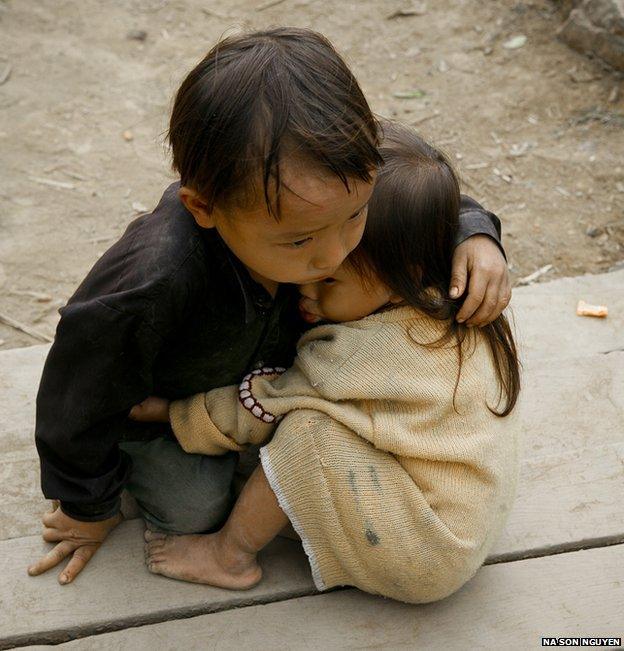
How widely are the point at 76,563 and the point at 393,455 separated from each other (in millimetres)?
744

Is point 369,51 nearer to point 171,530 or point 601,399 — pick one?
point 601,399

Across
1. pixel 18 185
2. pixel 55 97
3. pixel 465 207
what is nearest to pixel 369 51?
pixel 55 97

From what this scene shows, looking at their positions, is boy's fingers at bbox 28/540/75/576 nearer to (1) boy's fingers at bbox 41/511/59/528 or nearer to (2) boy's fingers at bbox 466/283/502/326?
(1) boy's fingers at bbox 41/511/59/528

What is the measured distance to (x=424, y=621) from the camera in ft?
5.84

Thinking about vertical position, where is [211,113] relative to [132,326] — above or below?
above

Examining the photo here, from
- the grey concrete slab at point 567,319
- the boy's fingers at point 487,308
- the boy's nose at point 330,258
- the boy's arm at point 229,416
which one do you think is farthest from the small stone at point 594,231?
the boy's nose at point 330,258

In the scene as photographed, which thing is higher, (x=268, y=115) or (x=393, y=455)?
(x=268, y=115)

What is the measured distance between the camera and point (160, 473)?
192 centimetres

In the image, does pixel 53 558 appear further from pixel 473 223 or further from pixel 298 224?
pixel 473 223

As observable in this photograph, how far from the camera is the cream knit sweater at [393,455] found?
165cm

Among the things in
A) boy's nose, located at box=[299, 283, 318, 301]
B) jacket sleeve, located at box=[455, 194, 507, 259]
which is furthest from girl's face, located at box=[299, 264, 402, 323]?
jacket sleeve, located at box=[455, 194, 507, 259]

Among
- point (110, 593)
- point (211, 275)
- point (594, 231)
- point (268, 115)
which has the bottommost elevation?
point (594, 231)

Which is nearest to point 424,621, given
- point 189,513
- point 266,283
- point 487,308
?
point 189,513

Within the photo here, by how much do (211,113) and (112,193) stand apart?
2.37m
